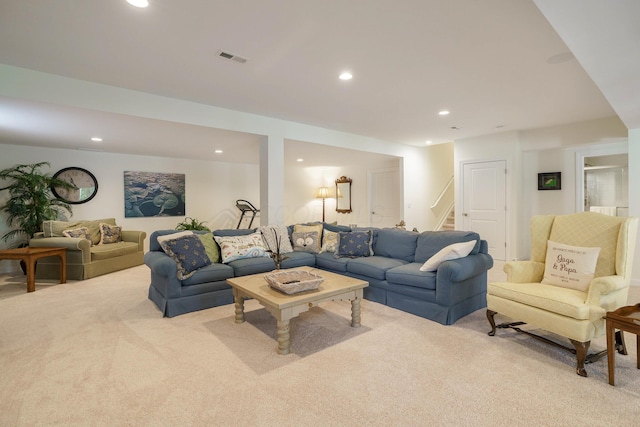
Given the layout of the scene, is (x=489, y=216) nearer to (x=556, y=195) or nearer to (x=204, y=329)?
(x=556, y=195)

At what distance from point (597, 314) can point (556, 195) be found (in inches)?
182

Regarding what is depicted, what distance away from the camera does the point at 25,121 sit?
3906 mm

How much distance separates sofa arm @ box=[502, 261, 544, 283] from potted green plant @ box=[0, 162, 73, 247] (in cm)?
689

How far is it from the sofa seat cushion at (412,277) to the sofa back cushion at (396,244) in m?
0.38

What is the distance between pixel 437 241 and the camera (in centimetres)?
367

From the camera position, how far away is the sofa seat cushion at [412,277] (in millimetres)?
3094

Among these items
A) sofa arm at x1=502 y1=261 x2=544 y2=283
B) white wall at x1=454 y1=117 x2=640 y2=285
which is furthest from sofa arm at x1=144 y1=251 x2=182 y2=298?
white wall at x1=454 y1=117 x2=640 y2=285

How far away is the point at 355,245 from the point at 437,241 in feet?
3.48

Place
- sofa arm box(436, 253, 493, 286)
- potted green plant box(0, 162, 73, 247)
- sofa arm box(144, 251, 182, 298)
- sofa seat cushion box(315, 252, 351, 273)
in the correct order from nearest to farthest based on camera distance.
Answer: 1. sofa arm box(436, 253, 493, 286)
2. sofa arm box(144, 251, 182, 298)
3. sofa seat cushion box(315, 252, 351, 273)
4. potted green plant box(0, 162, 73, 247)

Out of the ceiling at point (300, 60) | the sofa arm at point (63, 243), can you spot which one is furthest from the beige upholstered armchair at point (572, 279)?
the sofa arm at point (63, 243)

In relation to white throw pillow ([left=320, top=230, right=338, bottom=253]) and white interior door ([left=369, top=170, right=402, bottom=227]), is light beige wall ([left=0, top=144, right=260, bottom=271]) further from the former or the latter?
white throw pillow ([left=320, top=230, right=338, bottom=253])

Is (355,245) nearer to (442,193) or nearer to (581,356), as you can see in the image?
(581,356)

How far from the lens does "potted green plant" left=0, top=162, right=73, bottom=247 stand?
519cm

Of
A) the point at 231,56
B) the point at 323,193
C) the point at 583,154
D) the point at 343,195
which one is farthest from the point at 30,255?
the point at 583,154
